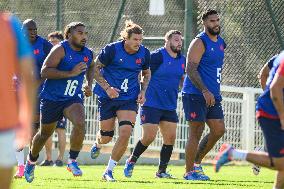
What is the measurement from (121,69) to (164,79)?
1.21 meters

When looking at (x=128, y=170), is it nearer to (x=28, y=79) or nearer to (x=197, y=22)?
(x=197, y=22)

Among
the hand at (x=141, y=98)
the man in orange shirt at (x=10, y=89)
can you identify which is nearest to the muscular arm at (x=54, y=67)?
the hand at (x=141, y=98)

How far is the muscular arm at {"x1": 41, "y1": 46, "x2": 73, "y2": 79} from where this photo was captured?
13398 mm

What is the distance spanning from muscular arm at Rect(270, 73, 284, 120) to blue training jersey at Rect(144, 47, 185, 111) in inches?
251

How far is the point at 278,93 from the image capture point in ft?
28.7

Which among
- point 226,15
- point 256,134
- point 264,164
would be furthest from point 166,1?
point 264,164

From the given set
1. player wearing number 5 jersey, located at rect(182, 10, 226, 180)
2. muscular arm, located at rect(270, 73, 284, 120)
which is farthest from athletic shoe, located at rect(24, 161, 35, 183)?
muscular arm, located at rect(270, 73, 284, 120)

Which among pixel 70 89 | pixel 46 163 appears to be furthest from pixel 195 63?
pixel 46 163

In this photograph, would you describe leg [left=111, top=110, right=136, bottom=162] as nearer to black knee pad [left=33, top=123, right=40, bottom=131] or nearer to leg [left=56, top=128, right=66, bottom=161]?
black knee pad [left=33, top=123, right=40, bottom=131]

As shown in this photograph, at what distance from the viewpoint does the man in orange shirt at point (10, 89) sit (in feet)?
20.1

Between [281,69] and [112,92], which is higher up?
[112,92]

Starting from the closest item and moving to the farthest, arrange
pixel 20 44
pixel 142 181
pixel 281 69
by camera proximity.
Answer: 1. pixel 20 44
2. pixel 281 69
3. pixel 142 181

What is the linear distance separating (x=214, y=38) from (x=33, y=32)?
8.88ft

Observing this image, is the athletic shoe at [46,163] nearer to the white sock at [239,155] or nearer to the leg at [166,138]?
the leg at [166,138]
